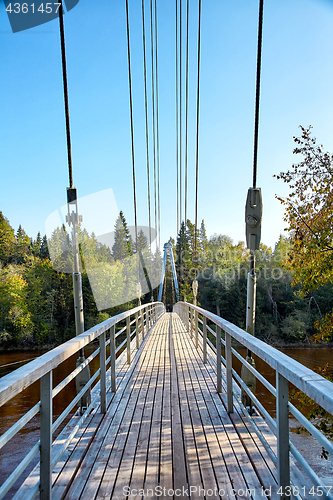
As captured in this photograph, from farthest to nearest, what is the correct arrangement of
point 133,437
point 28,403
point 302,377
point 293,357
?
point 293,357 → point 28,403 → point 133,437 → point 302,377

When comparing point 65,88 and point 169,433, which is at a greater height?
point 65,88

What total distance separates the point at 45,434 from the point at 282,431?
3.28 feet

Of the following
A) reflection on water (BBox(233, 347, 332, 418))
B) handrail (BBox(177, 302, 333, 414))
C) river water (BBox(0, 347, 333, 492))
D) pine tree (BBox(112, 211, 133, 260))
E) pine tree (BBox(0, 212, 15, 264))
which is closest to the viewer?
handrail (BBox(177, 302, 333, 414))

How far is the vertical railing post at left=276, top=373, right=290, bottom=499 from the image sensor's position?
123cm

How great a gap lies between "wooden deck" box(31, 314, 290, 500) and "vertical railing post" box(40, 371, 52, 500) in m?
0.22

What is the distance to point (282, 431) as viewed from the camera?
1.25m

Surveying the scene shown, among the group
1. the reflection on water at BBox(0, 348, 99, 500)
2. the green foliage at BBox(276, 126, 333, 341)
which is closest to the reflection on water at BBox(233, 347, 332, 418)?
the green foliage at BBox(276, 126, 333, 341)

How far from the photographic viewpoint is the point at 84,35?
9.98m

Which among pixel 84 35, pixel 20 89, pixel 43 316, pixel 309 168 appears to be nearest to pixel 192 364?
pixel 309 168

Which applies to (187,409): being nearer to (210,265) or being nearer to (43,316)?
(43,316)

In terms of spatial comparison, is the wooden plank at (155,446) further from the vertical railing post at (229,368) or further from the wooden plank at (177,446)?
the vertical railing post at (229,368)

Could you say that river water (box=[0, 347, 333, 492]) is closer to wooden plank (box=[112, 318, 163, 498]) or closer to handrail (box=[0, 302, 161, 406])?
wooden plank (box=[112, 318, 163, 498])

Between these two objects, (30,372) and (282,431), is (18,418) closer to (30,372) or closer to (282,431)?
(30,372)

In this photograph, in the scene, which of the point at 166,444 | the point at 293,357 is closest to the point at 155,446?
the point at 166,444
